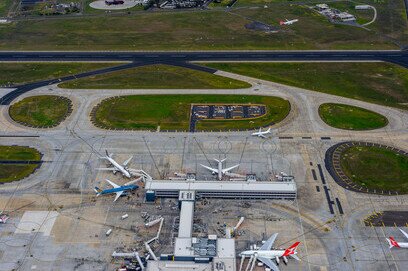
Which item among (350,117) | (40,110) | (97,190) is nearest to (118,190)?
(97,190)

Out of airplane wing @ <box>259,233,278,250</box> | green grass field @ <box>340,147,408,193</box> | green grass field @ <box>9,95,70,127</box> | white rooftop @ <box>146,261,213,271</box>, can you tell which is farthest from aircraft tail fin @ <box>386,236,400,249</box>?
green grass field @ <box>9,95,70,127</box>

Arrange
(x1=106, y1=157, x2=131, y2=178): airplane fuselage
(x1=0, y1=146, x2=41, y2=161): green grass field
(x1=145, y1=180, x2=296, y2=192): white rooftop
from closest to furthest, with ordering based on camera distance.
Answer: (x1=145, y1=180, x2=296, y2=192): white rooftop, (x1=106, y1=157, x2=131, y2=178): airplane fuselage, (x1=0, y1=146, x2=41, y2=161): green grass field

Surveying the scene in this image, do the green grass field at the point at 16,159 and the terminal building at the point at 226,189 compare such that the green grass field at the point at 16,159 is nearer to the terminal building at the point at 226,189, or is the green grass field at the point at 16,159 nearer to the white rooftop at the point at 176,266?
the terminal building at the point at 226,189

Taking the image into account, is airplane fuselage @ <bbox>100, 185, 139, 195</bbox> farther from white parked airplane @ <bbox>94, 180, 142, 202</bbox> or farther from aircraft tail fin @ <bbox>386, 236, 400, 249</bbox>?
aircraft tail fin @ <bbox>386, 236, 400, 249</bbox>

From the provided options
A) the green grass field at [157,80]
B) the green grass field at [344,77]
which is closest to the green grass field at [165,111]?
the green grass field at [157,80]

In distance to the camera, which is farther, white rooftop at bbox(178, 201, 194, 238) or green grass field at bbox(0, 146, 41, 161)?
green grass field at bbox(0, 146, 41, 161)

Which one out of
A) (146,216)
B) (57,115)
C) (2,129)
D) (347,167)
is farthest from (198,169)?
(2,129)

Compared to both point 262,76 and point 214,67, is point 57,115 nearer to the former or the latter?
point 214,67
